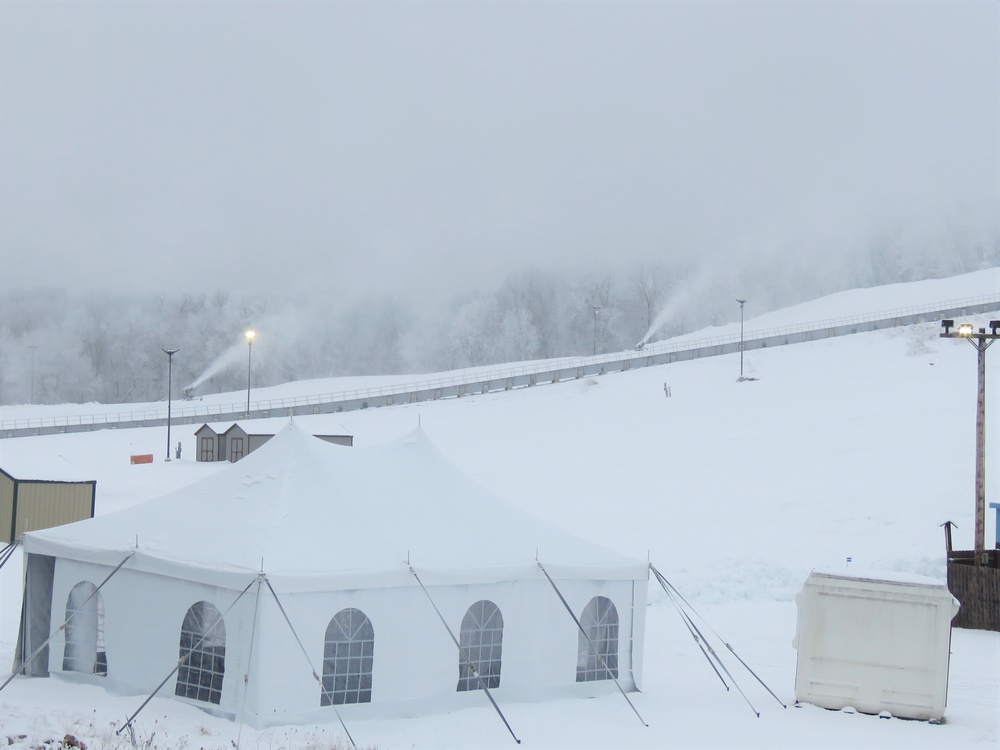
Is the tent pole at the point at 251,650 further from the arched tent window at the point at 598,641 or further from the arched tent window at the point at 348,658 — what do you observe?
the arched tent window at the point at 598,641

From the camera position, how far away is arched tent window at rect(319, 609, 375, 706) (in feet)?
40.8

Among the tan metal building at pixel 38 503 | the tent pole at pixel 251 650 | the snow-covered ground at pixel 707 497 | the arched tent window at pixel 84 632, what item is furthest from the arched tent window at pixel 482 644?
the tan metal building at pixel 38 503

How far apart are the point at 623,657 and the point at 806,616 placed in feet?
8.73

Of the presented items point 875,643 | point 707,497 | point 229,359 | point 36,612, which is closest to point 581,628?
point 875,643

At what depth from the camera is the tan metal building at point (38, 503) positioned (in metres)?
25.8

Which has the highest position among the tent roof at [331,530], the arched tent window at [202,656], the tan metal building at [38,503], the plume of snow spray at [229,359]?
the plume of snow spray at [229,359]

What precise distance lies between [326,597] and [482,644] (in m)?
2.42

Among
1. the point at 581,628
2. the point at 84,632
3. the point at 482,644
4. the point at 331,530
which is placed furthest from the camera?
the point at 84,632

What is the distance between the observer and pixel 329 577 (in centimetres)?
1219

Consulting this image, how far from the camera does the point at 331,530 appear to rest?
13250mm

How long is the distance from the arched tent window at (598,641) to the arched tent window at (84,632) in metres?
6.53

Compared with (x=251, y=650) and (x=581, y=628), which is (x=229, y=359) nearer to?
(x=581, y=628)

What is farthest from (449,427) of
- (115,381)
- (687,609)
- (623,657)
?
(115,381)

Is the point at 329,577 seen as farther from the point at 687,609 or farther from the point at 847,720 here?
the point at 687,609
